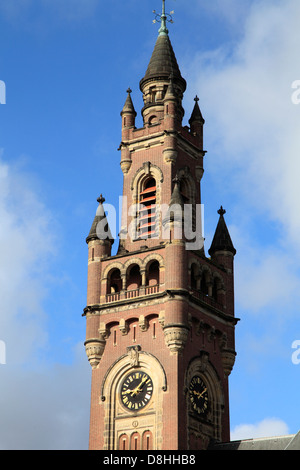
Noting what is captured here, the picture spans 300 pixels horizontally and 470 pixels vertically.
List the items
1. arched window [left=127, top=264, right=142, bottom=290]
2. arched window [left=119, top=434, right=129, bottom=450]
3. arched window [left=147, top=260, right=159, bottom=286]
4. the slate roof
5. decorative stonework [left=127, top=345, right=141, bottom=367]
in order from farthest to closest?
arched window [left=127, top=264, right=142, bottom=290], arched window [left=147, top=260, right=159, bottom=286], decorative stonework [left=127, top=345, right=141, bottom=367], arched window [left=119, top=434, right=129, bottom=450], the slate roof

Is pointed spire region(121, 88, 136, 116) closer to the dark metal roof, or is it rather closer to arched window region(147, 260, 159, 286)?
the dark metal roof

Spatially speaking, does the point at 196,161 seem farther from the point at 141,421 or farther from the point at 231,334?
the point at 141,421

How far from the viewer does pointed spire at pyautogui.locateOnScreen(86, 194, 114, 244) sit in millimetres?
90000

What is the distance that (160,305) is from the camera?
84.4m

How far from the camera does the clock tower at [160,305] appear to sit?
82.2m

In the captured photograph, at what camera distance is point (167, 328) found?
82875 mm

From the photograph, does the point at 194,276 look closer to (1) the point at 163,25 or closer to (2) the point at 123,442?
(2) the point at 123,442

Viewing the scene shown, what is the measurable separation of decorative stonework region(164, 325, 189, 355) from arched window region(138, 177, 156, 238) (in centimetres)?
929

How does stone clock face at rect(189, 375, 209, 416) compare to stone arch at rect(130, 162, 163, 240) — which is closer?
stone clock face at rect(189, 375, 209, 416)

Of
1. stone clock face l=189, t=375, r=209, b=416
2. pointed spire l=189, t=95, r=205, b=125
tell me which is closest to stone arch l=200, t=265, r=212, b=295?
stone clock face l=189, t=375, r=209, b=416

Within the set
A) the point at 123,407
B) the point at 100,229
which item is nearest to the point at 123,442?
the point at 123,407

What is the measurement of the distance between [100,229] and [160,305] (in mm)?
9526
